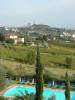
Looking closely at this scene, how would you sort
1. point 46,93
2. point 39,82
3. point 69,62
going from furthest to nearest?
point 69,62
point 46,93
point 39,82

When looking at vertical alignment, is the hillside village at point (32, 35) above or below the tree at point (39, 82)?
below

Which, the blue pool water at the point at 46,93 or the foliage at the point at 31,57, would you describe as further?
the foliage at the point at 31,57

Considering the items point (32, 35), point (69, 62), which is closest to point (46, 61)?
point (69, 62)

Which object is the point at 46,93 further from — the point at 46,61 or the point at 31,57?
the point at 46,61

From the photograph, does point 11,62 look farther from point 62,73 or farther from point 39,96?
point 39,96

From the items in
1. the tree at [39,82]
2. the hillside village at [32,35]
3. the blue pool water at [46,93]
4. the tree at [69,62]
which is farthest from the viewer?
the hillside village at [32,35]

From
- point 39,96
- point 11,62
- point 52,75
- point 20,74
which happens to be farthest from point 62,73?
point 39,96

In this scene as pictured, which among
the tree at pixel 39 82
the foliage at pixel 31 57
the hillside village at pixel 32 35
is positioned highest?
the tree at pixel 39 82

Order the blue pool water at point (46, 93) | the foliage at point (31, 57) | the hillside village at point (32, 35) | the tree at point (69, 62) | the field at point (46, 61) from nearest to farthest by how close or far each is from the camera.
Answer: the blue pool water at point (46, 93) < the field at point (46, 61) < the tree at point (69, 62) < the foliage at point (31, 57) < the hillside village at point (32, 35)

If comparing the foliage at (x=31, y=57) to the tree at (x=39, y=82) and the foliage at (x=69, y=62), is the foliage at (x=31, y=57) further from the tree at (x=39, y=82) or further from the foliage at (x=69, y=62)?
the tree at (x=39, y=82)

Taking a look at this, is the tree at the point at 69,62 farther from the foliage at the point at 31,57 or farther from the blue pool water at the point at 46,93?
the blue pool water at the point at 46,93

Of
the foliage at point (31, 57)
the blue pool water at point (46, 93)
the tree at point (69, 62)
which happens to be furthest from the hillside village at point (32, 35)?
the blue pool water at point (46, 93)

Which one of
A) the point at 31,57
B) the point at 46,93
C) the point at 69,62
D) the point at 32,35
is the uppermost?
the point at 31,57

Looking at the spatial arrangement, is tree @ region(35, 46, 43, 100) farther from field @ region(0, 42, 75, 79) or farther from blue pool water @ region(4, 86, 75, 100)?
field @ region(0, 42, 75, 79)
